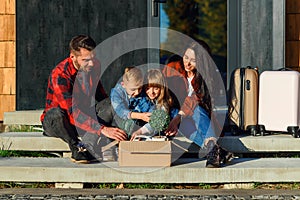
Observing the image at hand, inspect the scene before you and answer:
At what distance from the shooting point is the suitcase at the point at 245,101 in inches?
261

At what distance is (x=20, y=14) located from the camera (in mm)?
7793

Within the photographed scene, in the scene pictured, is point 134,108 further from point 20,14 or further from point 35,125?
point 20,14

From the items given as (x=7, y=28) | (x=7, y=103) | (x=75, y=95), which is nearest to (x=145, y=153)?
(x=75, y=95)

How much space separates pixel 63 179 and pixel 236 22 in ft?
10.2

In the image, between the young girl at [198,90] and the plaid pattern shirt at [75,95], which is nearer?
the plaid pattern shirt at [75,95]

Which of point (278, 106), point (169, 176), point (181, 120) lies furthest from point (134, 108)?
point (278, 106)

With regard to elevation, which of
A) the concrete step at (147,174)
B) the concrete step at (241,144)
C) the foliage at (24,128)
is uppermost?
the foliage at (24,128)

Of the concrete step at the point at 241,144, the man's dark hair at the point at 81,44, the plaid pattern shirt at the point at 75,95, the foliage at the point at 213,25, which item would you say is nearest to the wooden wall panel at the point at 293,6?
the concrete step at the point at 241,144

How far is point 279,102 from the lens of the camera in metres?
6.59

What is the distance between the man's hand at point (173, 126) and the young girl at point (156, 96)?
0.12ft

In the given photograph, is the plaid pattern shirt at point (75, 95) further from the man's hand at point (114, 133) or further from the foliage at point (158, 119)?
the foliage at point (158, 119)

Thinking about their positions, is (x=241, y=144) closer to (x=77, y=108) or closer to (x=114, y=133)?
(x=114, y=133)

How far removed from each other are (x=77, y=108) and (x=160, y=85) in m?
0.71

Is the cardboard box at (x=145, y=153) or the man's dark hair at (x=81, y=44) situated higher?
the man's dark hair at (x=81, y=44)
